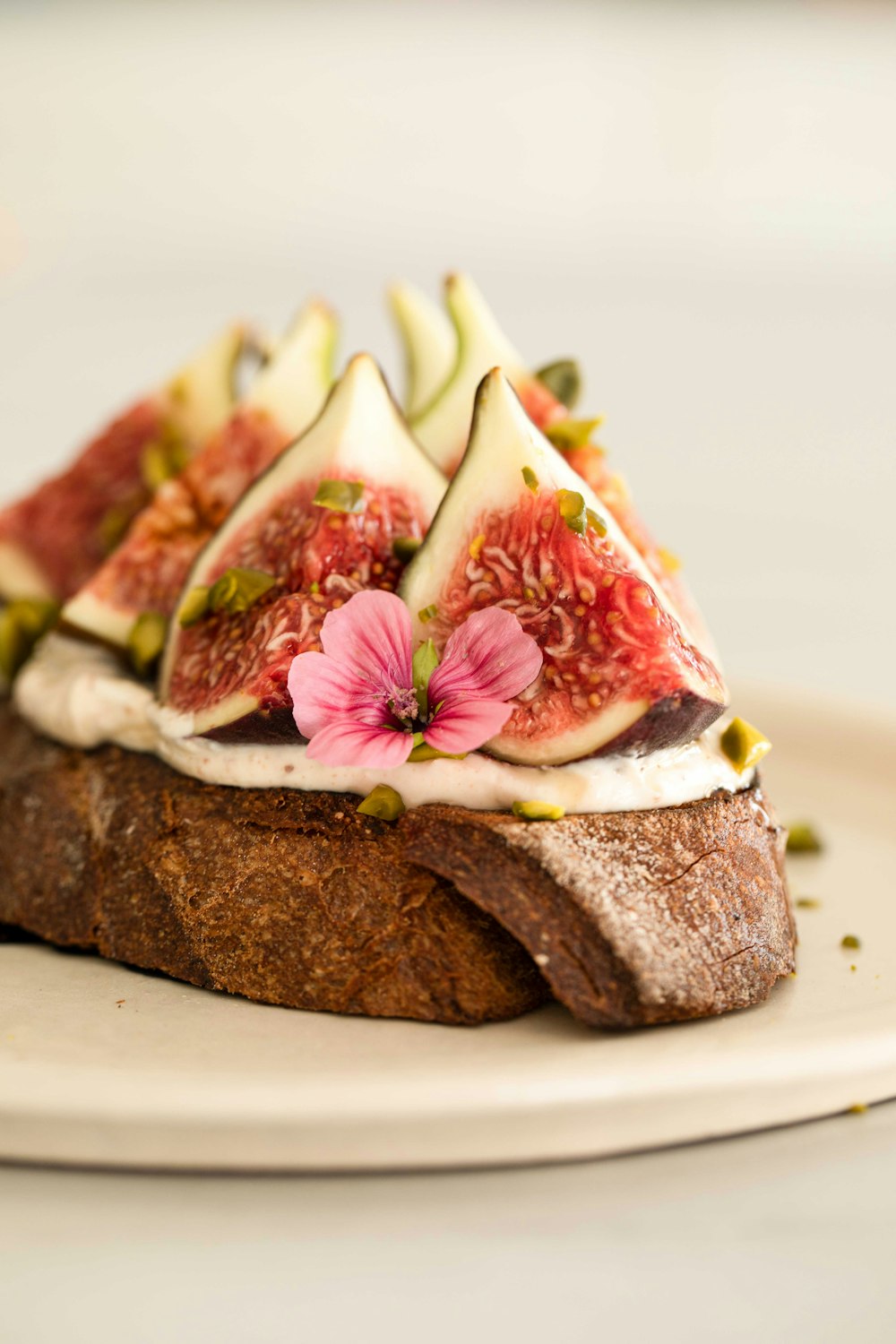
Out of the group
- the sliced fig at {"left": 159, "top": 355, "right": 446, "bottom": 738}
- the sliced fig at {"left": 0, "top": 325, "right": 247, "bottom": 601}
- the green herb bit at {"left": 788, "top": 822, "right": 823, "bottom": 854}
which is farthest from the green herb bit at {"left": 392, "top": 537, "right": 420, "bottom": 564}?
the green herb bit at {"left": 788, "top": 822, "right": 823, "bottom": 854}

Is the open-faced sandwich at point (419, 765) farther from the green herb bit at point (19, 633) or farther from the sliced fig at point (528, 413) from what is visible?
the green herb bit at point (19, 633)

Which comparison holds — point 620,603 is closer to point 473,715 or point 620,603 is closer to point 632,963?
point 473,715

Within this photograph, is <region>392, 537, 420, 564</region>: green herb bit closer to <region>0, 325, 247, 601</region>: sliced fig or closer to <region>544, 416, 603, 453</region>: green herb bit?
<region>544, 416, 603, 453</region>: green herb bit

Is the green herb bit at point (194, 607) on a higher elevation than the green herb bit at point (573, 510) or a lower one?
lower

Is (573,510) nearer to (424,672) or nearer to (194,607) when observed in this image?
(424,672)

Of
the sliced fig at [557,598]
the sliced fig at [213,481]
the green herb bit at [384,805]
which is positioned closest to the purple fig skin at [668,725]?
the sliced fig at [557,598]

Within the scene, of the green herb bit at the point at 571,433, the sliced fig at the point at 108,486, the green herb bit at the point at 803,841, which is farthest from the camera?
the sliced fig at the point at 108,486
